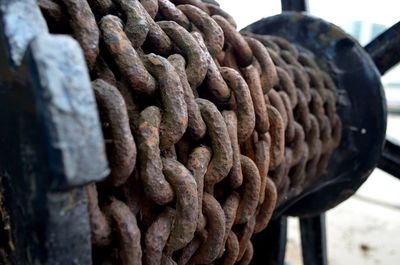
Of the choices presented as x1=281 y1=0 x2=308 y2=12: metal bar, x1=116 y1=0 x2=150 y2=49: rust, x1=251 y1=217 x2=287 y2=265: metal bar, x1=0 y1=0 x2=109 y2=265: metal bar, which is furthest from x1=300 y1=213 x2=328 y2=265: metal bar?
x1=0 y1=0 x2=109 y2=265: metal bar

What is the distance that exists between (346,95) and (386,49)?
21cm

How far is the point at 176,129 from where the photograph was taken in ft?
1.77

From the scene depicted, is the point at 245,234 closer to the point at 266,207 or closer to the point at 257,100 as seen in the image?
the point at 266,207

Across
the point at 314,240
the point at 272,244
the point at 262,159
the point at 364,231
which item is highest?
the point at 262,159

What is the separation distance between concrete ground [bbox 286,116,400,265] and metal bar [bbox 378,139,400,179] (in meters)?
1.02

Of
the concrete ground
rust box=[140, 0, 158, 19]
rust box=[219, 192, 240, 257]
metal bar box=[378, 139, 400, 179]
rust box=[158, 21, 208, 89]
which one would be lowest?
the concrete ground

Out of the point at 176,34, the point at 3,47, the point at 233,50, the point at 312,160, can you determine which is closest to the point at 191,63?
the point at 176,34

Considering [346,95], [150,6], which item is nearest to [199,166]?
[150,6]

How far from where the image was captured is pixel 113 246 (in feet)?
1.62

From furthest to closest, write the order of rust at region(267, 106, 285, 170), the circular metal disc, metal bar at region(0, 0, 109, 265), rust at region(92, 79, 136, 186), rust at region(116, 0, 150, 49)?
1. the circular metal disc
2. rust at region(267, 106, 285, 170)
3. rust at region(116, 0, 150, 49)
4. rust at region(92, 79, 136, 186)
5. metal bar at region(0, 0, 109, 265)

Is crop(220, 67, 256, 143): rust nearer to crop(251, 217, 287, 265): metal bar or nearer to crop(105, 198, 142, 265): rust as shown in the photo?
crop(105, 198, 142, 265): rust

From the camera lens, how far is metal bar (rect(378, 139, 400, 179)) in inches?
49.1

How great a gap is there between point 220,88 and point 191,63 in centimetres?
7

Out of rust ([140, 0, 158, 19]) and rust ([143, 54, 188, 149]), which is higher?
rust ([140, 0, 158, 19])
